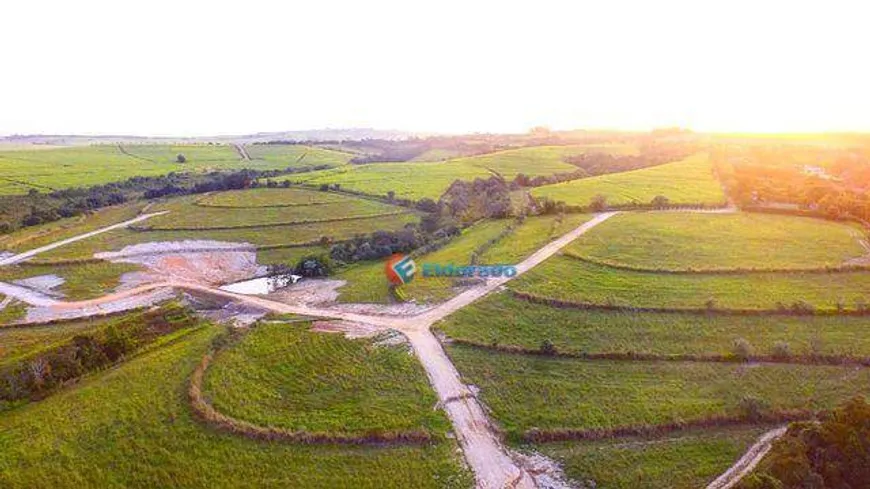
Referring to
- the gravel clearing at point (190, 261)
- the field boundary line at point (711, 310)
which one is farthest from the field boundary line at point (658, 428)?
the gravel clearing at point (190, 261)

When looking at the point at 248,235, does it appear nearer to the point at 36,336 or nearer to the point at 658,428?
the point at 36,336

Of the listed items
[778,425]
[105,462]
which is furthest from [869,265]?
[105,462]

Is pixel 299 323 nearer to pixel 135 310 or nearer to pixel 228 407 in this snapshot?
pixel 228 407

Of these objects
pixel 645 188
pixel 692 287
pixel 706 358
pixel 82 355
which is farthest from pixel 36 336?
pixel 645 188

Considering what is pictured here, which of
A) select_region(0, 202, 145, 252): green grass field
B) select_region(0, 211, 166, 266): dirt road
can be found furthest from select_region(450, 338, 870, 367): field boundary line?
select_region(0, 202, 145, 252): green grass field

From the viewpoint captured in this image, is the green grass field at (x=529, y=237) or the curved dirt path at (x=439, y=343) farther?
the green grass field at (x=529, y=237)

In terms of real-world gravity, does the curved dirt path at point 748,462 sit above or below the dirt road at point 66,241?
below

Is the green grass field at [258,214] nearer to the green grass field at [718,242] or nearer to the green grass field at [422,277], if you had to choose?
the green grass field at [422,277]
